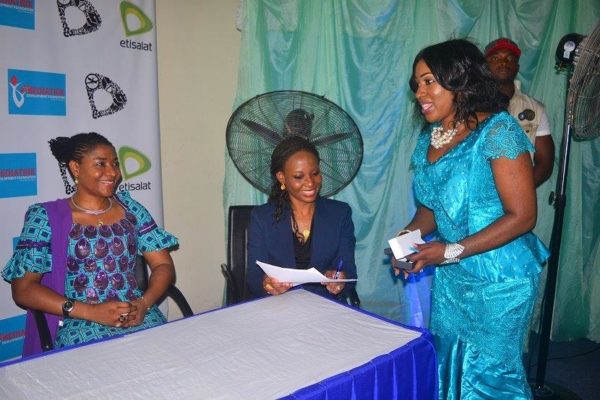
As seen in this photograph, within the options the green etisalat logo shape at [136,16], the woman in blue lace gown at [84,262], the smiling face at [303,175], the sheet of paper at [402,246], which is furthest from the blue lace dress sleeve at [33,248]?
the sheet of paper at [402,246]

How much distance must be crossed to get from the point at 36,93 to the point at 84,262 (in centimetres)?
107

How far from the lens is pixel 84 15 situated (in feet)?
9.13

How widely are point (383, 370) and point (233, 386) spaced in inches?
17.8

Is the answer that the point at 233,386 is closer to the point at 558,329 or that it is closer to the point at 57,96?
the point at 57,96

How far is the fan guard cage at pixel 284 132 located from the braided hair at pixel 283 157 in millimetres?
48

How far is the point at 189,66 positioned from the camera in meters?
3.40

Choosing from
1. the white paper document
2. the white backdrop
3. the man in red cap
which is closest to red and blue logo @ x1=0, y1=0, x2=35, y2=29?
the white backdrop

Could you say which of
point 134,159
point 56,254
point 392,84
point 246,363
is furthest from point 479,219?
point 134,159

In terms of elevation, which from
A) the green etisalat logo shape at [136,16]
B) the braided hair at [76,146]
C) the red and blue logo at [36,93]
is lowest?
the braided hair at [76,146]

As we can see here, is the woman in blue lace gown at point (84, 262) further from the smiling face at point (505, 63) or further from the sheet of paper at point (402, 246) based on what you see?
the smiling face at point (505, 63)

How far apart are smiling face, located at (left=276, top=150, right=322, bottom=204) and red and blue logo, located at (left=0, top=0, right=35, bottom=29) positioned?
159 centimetres

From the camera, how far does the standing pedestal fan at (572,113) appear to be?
2596 millimetres

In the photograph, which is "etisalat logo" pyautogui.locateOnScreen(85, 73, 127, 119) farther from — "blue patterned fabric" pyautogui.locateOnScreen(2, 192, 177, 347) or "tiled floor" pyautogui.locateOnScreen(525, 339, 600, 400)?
"tiled floor" pyautogui.locateOnScreen(525, 339, 600, 400)

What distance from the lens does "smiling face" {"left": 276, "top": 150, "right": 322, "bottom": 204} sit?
99.1 inches
